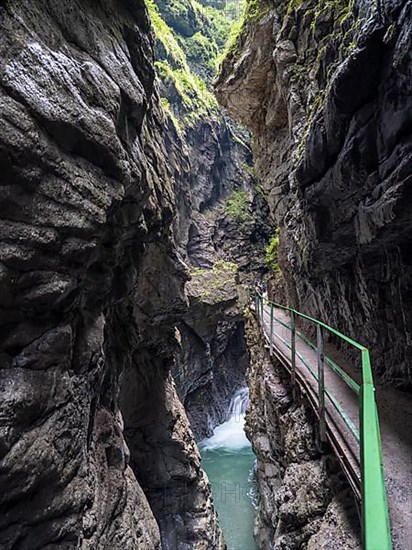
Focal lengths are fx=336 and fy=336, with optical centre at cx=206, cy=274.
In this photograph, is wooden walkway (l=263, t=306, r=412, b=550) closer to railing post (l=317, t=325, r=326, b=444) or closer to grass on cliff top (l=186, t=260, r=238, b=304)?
railing post (l=317, t=325, r=326, b=444)

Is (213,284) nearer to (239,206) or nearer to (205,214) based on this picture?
(205,214)

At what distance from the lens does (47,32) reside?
10.8 feet

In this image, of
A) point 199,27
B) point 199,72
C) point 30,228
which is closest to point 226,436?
point 30,228

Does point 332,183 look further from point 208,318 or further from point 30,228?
point 208,318

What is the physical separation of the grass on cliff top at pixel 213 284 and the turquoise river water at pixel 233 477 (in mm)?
8793

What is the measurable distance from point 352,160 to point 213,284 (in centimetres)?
1667

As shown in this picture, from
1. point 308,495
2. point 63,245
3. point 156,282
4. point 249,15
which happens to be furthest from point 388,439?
point 249,15

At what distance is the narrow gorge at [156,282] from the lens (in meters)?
3.01

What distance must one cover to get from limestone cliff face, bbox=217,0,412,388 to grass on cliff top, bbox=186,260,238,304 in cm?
996

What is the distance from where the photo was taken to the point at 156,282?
9719 mm

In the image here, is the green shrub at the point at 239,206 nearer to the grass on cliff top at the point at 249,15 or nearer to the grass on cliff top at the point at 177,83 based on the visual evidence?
the grass on cliff top at the point at 177,83

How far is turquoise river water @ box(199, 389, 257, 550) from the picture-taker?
13169mm

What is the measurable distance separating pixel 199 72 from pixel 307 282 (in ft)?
92.7

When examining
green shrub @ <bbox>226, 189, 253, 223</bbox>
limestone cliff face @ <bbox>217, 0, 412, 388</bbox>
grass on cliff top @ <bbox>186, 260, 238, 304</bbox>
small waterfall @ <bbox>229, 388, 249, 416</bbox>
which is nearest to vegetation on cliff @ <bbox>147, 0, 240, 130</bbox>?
green shrub @ <bbox>226, 189, 253, 223</bbox>
